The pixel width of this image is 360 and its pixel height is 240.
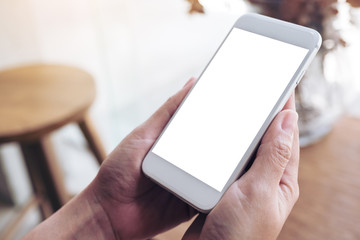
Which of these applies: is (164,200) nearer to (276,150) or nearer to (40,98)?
(276,150)

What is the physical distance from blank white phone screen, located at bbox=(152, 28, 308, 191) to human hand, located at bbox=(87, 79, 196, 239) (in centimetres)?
2

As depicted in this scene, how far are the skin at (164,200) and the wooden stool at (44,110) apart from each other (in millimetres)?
270

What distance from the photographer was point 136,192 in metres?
0.49

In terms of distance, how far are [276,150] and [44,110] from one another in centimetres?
52

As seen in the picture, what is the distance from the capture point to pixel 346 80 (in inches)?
25.2

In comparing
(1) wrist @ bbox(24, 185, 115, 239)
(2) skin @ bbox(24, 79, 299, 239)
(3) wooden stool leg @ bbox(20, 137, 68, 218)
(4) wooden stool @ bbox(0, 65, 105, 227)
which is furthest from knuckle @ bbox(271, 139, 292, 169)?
(3) wooden stool leg @ bbox(20, 137, 68, 218)

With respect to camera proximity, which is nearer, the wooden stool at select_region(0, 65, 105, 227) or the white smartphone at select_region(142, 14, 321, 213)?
the white smartphone at select_region(142, 14, 321, 213)

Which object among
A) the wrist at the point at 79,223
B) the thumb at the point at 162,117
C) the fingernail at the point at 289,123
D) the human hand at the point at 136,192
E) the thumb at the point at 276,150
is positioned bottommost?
the wrist at the point at 79,223

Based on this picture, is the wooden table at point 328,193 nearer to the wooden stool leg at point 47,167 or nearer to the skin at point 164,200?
the skin at point 164,200

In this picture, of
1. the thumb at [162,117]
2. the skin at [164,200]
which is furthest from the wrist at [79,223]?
the thumb at [162,117]

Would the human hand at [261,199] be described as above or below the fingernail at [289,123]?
below

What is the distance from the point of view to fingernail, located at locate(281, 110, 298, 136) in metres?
0.40

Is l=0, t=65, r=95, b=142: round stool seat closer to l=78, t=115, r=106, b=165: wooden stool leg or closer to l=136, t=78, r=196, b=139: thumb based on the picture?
l=78, t=115, r=106, b=165: wooden stool leg

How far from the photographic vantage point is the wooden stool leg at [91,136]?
0.87 meters
